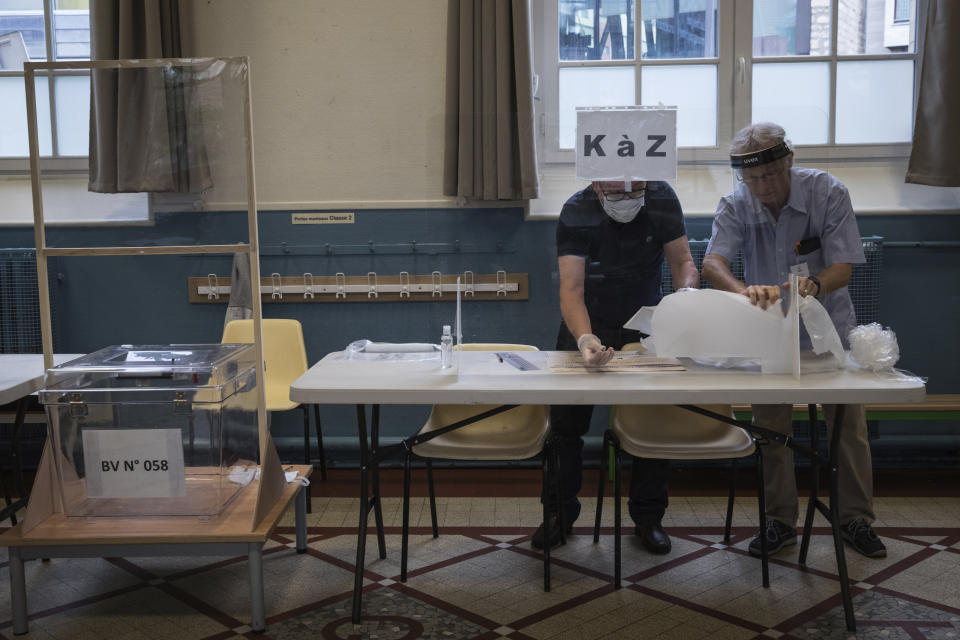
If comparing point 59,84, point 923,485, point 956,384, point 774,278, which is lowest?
point 923,485

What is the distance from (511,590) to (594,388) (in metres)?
0.83

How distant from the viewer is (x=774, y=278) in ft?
9.73

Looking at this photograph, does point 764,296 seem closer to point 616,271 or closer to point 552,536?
point 616,271

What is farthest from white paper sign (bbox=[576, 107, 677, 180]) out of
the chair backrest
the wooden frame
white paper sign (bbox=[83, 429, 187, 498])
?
white paper sign (bbox=[83, 429, 187, 498])

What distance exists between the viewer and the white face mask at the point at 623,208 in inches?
113

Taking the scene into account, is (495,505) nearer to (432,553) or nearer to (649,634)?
(432,553)

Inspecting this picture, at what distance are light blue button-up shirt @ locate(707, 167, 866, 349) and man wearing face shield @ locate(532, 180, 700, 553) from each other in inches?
7.1

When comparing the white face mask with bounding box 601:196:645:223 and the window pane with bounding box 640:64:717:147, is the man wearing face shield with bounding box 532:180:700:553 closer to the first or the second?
the white face mask with bounding box 601:196:645:223

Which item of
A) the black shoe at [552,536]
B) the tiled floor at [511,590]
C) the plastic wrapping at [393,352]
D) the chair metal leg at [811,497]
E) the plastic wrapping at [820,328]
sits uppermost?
the plastic wrapping at [820,328]

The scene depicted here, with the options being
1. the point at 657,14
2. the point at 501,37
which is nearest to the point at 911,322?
the point at 657,14

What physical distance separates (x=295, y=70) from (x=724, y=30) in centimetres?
203

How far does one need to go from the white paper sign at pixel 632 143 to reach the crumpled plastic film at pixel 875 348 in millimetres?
805

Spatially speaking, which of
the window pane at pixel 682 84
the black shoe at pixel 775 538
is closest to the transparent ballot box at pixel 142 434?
the black shoe at pixel 775 538

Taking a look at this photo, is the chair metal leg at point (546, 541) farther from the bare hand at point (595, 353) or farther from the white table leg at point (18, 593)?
the white table leg at point (18, 593)
